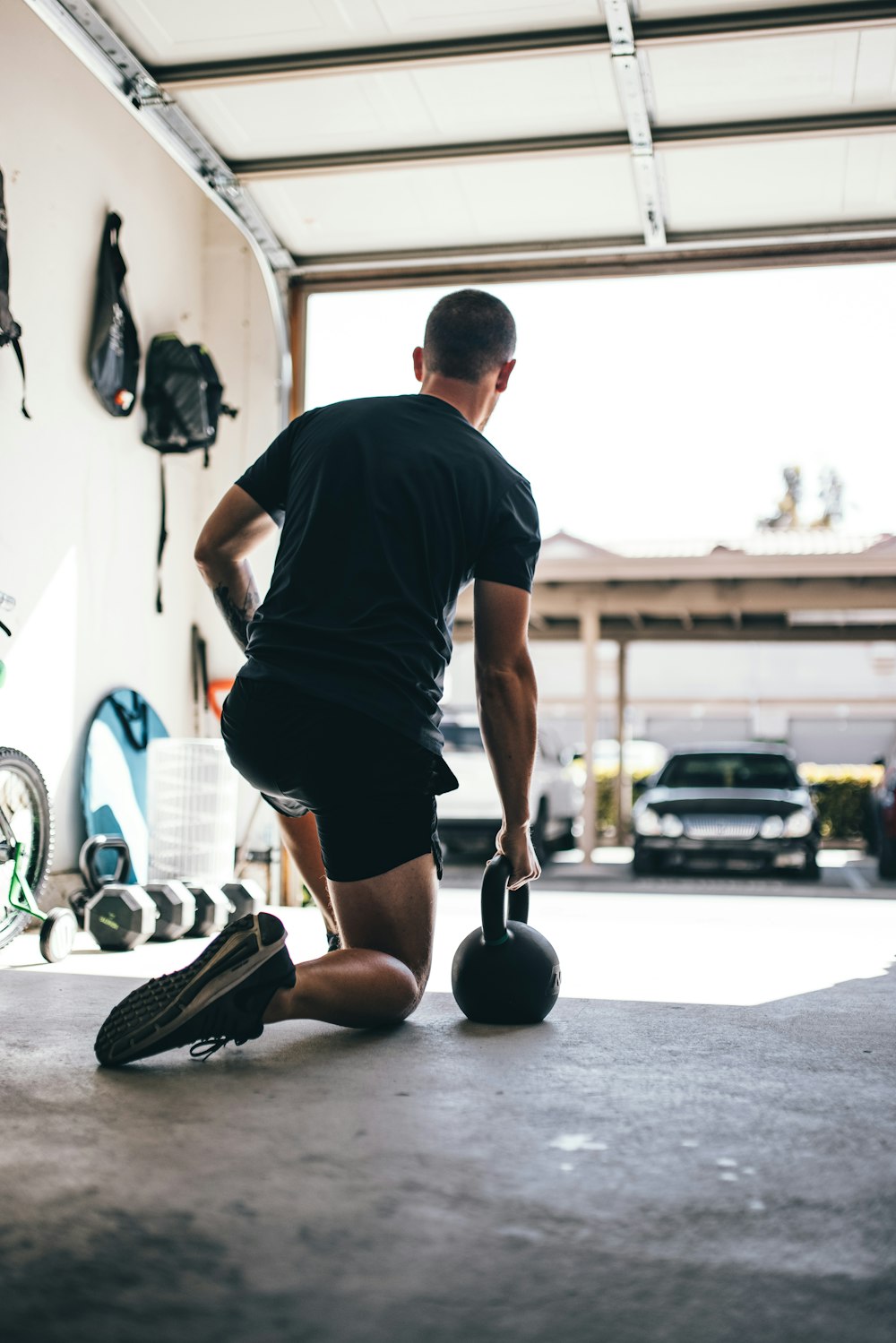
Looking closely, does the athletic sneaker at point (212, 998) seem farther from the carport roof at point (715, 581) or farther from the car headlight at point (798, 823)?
the carport roof at point (715, 581)

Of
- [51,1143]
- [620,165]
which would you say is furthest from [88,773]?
[51,1143]

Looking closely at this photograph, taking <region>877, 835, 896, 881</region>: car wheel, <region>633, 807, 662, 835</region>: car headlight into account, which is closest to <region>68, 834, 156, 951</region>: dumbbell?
<region>633, 807, 662, 835</region>: car headlight

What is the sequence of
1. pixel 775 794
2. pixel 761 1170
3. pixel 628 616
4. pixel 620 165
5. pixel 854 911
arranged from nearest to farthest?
pixel 761 1170
pixel 620 165
pixel 854 911
pixel 775 794
pixel 628 616

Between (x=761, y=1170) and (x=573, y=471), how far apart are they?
1382 inches

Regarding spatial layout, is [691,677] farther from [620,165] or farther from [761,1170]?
[761,1170]

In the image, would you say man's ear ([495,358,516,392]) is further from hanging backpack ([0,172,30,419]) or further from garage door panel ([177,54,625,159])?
hanging backpack ([0,172,30,419])

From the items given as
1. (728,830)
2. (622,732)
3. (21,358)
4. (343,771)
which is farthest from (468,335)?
(622,732)

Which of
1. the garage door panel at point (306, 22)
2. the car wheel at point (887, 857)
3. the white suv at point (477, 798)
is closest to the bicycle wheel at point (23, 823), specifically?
the garage door panel at point (306, 22)

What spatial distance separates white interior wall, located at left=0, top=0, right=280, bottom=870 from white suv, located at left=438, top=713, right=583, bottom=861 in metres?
4.39

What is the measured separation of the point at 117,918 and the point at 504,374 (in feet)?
9.56

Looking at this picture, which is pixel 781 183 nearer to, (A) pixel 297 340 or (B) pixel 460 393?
(A) pixel 297 340

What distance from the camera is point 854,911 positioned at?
790cm

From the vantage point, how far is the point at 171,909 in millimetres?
5387

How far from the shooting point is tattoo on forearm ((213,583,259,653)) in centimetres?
344
